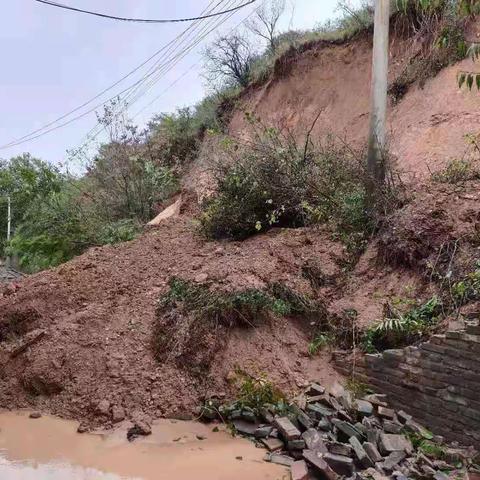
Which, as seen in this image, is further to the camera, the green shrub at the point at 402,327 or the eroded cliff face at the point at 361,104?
the eroded cliff face at the point at 361,104

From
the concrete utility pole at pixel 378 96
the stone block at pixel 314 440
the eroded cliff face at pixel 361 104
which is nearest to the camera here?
the stone block at pixel 314 440

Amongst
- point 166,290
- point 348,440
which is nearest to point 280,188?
point 166,290

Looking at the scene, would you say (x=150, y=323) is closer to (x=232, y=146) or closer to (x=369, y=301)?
(x=369, y=301)

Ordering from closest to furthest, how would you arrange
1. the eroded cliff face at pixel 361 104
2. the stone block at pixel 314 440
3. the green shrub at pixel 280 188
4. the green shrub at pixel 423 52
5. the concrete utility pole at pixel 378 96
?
the stone block at pixel 314 440, the concrete utility pole at pixel 378 96, the green shrub at pixel 280 188, the eroded cliff face at pixel 361 104, the green shrub at pixel 423 52

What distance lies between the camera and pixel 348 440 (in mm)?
5180

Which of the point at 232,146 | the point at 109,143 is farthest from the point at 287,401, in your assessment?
the point at 109,143

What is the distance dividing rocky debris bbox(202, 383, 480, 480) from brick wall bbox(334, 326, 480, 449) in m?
0.13

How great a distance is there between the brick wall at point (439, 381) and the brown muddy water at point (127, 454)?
1.60 m

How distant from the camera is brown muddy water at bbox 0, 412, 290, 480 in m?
4.86

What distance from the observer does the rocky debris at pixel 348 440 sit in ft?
15.7

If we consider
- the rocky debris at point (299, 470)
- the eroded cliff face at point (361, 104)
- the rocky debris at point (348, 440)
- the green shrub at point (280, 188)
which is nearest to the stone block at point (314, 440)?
the rocky debris at point (348, 440)

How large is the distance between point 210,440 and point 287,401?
949 millimetres

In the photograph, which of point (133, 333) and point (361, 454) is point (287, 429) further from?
point (133, 333)

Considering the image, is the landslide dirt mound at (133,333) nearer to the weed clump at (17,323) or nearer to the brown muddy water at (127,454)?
the weed clump at (17,323)
